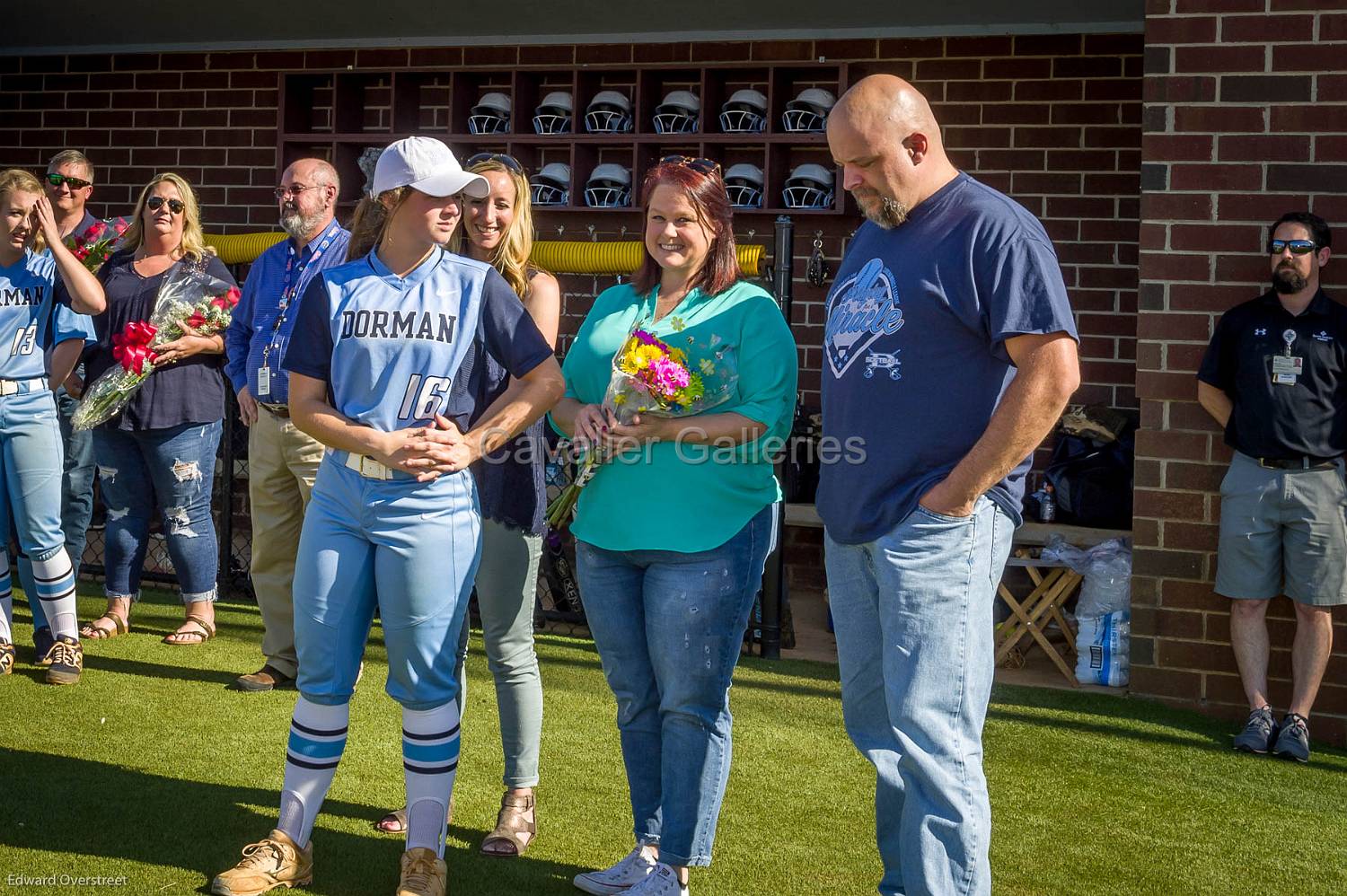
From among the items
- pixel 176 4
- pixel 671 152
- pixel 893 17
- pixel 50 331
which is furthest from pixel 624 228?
pixel 50 331

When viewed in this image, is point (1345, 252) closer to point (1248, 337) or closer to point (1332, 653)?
point (1248, 337)

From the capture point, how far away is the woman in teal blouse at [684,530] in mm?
3137

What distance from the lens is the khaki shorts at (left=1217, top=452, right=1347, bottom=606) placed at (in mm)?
5027

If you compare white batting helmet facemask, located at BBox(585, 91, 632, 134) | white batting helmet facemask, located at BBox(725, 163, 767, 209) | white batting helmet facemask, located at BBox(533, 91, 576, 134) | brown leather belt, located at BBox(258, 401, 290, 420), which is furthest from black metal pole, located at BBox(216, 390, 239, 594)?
white batting helmet facemask, located at BBox(725, 163, 767, 209)

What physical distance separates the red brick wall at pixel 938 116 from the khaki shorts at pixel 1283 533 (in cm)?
213

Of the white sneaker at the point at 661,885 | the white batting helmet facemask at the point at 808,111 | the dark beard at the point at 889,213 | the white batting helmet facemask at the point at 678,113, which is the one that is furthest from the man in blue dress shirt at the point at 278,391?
the white batting helmet facemask at the point at 808,111

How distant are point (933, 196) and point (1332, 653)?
138 inches

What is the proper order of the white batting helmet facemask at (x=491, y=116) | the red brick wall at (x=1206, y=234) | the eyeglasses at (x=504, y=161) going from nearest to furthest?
1. the eyeglasses at (x=504, y=161)
2. the red brick wall at (x=1206, y=234)
3. the white batting helmet facemask at (x=491, y=116)

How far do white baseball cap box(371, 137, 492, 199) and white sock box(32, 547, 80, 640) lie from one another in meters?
2.71

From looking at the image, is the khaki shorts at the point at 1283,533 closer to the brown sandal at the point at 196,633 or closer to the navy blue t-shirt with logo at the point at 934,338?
the navy blue t-shirt with logo at the point at 934,338

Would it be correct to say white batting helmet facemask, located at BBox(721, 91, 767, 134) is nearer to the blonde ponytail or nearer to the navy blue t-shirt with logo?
the blonde ponytail

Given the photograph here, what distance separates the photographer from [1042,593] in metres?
6.13

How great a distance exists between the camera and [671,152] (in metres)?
8.12

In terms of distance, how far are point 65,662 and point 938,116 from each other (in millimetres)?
5387
